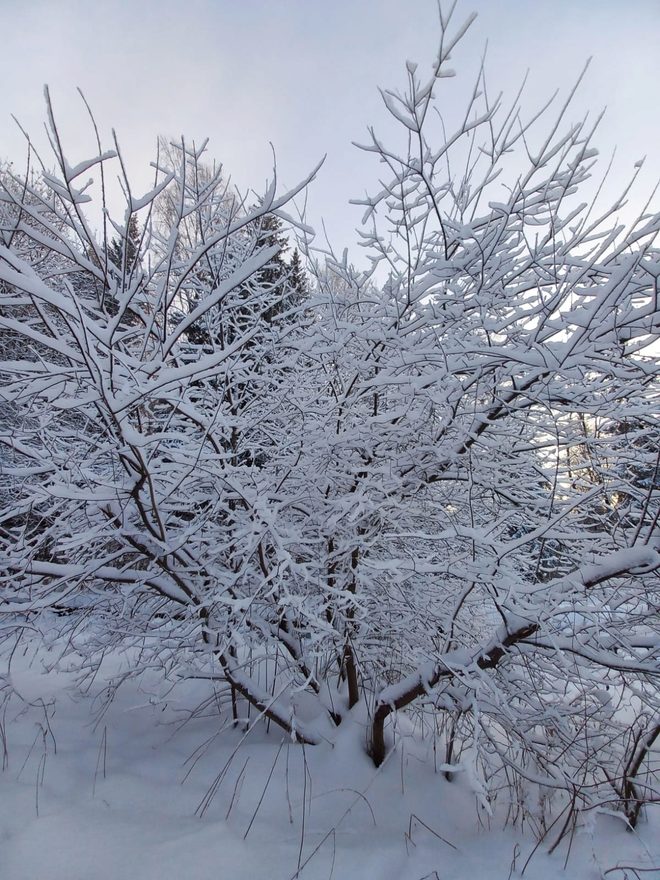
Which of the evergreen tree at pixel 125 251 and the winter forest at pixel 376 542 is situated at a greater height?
the evergreen tree at pixel 125 251

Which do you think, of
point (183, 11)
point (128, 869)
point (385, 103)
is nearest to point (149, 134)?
point (385, 103)

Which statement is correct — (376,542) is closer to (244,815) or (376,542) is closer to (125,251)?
(244,815)

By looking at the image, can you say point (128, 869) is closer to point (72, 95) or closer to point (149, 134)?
point (72, 95)

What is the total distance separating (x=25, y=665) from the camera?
14.4 feet

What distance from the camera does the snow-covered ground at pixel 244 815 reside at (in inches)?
80.7

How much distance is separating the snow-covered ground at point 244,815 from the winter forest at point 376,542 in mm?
16

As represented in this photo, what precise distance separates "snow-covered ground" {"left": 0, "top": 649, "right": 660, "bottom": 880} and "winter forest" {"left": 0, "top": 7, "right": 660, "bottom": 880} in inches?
0.6

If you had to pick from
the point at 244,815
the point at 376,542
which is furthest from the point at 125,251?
the point at 244,815

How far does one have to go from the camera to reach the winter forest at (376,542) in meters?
1.92

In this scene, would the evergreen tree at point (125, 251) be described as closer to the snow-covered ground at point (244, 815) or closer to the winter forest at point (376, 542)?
the winter forest at point (376, 542)

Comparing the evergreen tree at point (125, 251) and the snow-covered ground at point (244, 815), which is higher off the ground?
the evergreen tree at point (125, 251)

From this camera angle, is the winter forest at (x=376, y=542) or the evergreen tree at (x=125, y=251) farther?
the winter forest at (x=376, y=542)

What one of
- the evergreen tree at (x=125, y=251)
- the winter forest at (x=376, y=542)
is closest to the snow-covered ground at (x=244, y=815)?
the winter forest at (x=376, y=542)

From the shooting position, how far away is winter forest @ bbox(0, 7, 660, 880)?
6.31ft
